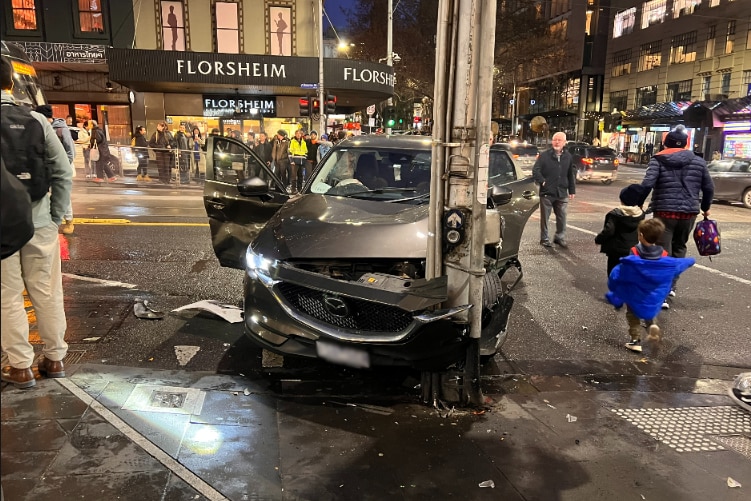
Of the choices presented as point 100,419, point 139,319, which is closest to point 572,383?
point 100,419

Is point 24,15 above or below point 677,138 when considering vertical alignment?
above

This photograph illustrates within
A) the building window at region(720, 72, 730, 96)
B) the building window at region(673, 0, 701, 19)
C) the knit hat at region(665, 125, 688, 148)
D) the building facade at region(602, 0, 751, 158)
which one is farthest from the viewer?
the building window at region(673, 0, 701, 19)

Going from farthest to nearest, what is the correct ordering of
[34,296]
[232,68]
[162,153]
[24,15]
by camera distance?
[24,15]
[232,68]
[162,153]
[34,296]

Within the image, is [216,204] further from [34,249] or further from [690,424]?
[690,424]

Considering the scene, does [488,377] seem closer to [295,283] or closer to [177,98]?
[295,283]

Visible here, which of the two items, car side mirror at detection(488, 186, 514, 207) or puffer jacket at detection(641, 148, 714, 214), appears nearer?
car side mirror at detection(488, 186, 514, 207)

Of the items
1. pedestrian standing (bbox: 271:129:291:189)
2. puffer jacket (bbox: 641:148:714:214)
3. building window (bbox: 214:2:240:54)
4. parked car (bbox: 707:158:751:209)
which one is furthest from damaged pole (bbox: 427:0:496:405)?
building window (bbox: 214:2:240:54)

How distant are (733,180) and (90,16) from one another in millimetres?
23893

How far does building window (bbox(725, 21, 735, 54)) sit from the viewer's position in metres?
38.0

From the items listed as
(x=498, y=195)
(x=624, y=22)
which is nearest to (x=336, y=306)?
(x=498, y=195)

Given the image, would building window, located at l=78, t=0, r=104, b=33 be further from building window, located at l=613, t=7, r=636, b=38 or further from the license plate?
building window, located at l=613, t=7, r=636, b=38

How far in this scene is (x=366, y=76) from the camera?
23.4m

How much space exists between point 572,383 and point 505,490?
5.62ft

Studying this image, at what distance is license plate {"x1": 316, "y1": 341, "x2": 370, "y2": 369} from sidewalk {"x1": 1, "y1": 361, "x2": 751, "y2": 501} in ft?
1.26
